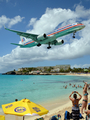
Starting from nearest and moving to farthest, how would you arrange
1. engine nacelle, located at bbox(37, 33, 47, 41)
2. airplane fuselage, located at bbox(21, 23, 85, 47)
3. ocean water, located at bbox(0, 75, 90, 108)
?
1. ocean water, located at bbox(0, 75, 90, 108)
2. airplane fuselage, located at bbox(21, 23, 85, 47)
3. engine nacelle, located at bbox(37, 33, 47, 41)

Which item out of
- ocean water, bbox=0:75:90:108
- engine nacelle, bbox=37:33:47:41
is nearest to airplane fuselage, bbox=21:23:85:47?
engine nacelle, bbox=37:33:47:41

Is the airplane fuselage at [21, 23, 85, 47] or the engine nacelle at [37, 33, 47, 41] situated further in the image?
the engine nacelle at [37, 33, 47, 41]

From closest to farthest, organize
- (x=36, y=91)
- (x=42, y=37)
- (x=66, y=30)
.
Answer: (x=66, y=30) → (x=42, y=37) → (x=36, y=91)

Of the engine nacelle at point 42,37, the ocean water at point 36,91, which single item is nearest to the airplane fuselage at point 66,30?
the engine nacelle at point 42,37

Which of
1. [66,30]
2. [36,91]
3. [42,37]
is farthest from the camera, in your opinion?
[36,91]

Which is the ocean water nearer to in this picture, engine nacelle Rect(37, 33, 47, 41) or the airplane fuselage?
engine nacelle Rect(37, 33, 47, 41)

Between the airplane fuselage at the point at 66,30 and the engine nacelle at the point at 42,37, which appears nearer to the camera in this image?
the airplane fuselage at the point at 66,30

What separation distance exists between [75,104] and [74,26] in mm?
22900

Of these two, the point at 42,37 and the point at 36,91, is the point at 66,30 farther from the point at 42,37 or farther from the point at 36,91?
the point at 36,91

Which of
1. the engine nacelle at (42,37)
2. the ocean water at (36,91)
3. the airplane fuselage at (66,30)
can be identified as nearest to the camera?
the ocean water at (36,91)

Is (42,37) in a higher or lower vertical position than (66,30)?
lower

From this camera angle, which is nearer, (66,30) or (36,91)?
(66,30)

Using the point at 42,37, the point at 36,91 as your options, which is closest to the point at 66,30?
the point at 42,37

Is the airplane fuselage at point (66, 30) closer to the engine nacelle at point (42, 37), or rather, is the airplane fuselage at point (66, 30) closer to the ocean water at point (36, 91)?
the engine nacelle at point (42, 37)
